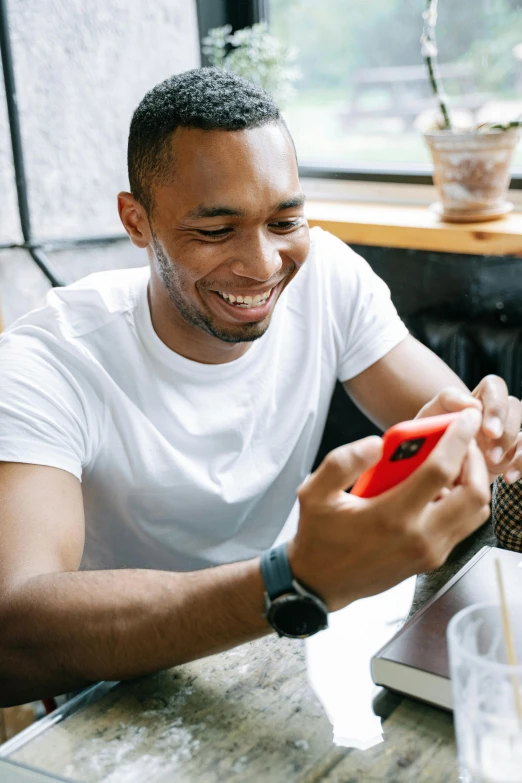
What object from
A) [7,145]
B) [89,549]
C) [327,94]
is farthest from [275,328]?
[327,94]

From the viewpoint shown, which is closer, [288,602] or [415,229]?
→ [288,602]

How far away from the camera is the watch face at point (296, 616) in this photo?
0.80 metres

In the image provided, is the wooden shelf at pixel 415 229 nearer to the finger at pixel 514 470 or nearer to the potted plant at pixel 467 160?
the potted plant at pixel 467 160

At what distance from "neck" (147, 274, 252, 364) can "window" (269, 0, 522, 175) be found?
950 millimetres

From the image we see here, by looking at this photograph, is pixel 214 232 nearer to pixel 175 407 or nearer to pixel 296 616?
pixel 175 407

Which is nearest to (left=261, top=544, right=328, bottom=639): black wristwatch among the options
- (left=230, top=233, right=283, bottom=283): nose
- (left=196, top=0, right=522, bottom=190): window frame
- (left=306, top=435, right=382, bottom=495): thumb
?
(left=306, top=435, right=382, bottom=495): thumb

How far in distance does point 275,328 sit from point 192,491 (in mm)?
309

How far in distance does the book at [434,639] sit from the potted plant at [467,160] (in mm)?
1065

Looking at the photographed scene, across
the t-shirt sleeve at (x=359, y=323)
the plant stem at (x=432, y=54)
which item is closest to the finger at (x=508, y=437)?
the t-shirt sleeve at (x=359, y=323)

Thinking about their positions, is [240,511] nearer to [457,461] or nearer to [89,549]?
[89,549]

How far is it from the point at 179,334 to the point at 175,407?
113mm

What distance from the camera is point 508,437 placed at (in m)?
1.00

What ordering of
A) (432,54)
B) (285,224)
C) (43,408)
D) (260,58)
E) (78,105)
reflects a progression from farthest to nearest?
(260,58) < (78,105) < (432,54) < (285,224) < (43,408)

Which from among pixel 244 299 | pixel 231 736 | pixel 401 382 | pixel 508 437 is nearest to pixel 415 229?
pixel 401 382
